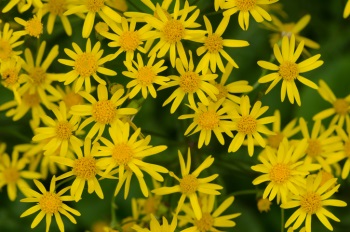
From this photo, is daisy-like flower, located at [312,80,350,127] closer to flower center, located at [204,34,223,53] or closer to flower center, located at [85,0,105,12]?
flower center, located at [204,34,223,53]

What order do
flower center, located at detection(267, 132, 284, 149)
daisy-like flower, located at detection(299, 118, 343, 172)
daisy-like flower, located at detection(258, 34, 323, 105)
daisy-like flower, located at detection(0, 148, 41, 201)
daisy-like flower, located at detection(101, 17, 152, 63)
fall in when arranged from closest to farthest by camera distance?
daisy-like flower, located at detection(101, 17, 152, 63), daisy-like flower, located at detection(258, 34, 323, 105), daisy-like flower, located at detection(299, 118, 343, 172), flower center, located at detection(267, 132, 284, 149), daisy-like flower, located at detection(0, 148, 41, 201)

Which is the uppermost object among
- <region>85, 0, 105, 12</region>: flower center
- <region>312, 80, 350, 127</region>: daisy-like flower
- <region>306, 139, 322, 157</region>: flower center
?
<region>85, 0, 105, 12</region>: flower center

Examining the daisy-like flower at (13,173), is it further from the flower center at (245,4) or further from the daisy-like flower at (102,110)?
the flower center at (245,4)

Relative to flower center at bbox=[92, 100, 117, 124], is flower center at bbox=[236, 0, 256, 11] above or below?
above

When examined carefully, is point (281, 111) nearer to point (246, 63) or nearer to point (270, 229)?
point (246, 63)

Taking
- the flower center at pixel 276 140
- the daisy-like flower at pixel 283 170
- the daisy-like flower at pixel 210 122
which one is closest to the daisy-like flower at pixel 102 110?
the daisy-like flower at pixel 210 122

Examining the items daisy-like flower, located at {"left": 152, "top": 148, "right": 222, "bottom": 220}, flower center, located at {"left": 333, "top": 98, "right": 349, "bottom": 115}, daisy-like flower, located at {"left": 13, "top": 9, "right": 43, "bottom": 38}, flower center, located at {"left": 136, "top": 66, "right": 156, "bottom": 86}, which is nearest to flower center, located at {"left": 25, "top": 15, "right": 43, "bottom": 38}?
daisy-like flower, located at {"left": 13, "top": 9, "right": 43, "bottom": 38}

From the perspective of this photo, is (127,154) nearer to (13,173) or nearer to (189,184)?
(189,184)
